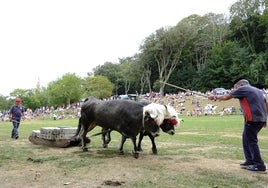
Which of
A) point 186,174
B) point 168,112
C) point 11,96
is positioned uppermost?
point 11,96

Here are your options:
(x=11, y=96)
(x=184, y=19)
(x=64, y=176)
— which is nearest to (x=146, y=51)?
(x=184, y=19)

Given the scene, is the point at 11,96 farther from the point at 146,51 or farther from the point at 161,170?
the point at 161,170

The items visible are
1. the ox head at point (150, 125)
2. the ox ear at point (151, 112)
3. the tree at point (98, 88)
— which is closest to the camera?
the ox ear at point (151, 112)

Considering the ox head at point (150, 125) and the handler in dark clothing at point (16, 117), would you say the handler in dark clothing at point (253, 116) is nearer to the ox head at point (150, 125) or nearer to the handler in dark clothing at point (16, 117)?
the ox head at point (150, 125)

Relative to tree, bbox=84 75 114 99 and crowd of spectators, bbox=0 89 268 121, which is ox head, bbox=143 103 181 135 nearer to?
crowd of spectators, bbox=0 89 268 121

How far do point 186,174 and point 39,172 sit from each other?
349 cm

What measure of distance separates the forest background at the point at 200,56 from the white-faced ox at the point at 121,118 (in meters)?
55.6

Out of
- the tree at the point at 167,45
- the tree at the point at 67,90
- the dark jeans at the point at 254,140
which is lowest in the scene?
the dark jeans at the point at 254,140

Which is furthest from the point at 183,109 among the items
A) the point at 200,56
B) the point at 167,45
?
the point at 200,56

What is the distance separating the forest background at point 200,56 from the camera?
70062 mm

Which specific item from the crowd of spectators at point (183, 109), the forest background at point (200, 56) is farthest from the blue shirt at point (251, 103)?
the forest background at point (200, 56)

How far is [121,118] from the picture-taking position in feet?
35.4

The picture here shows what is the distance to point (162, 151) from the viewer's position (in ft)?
39.3

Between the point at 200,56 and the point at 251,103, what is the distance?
259ft
